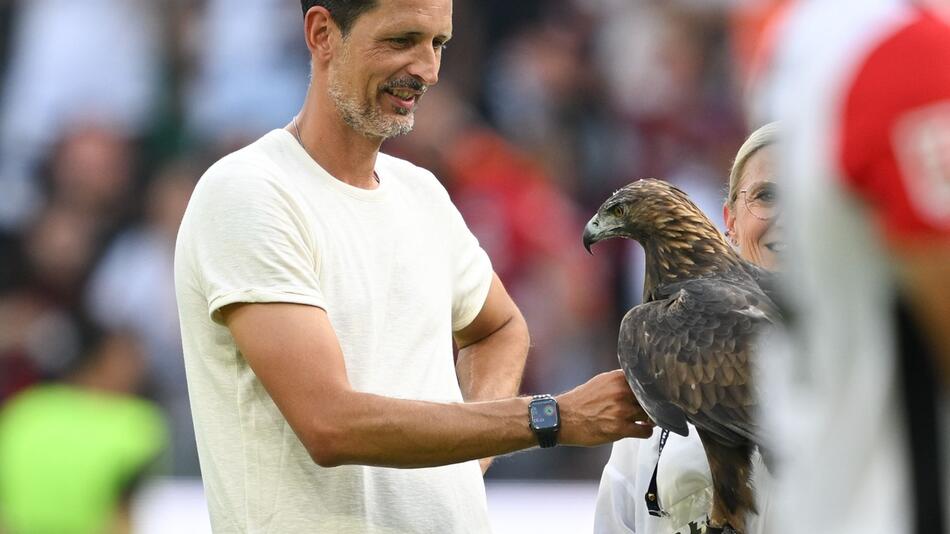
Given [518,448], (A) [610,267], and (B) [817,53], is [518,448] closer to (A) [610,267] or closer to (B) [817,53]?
(B) [817,53]

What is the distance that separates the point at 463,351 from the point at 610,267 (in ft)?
13.3

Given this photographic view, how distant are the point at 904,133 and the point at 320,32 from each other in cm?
238

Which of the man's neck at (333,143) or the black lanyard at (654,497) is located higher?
the man's neck at (333,143)

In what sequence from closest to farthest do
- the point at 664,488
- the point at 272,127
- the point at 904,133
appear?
the point at 904,133, the point at 664,488, the point at 272,127

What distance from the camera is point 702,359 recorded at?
2.59 m

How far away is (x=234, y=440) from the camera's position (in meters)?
2.99

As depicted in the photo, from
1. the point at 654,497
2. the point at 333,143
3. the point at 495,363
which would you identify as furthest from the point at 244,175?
the point at 654,497

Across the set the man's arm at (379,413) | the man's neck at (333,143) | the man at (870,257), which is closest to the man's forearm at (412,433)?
the man's arm at (379,413)

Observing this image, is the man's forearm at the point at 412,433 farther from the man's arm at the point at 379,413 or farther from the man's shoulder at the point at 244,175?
the man's shoulder at the point at 244,175

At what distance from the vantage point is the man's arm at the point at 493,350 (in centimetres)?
361

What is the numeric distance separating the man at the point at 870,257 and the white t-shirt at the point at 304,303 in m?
1.76

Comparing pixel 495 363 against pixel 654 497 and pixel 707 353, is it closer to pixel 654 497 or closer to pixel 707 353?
pixel 654 497

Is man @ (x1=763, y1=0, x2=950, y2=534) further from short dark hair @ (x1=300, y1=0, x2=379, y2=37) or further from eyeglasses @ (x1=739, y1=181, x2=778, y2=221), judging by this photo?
short dark hair @ (x1=300, y1=0, x2=379, y2=37)

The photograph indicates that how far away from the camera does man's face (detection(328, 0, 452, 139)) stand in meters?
3.21
